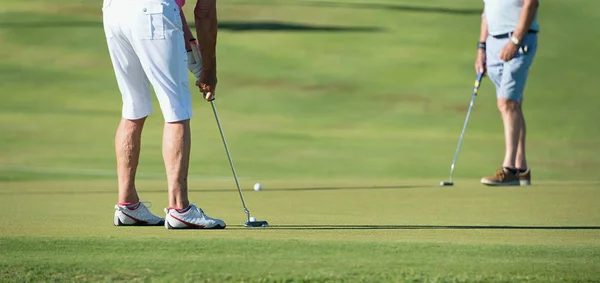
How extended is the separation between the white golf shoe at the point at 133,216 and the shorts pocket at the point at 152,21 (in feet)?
3.25

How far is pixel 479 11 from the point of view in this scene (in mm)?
37312

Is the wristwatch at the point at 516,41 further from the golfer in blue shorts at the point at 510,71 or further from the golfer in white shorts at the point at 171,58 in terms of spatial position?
the golfer in white shorts at the point at 171,58

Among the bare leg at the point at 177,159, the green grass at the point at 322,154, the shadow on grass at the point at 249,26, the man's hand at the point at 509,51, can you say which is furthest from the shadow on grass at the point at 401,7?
the bare leg at the point at 177,159

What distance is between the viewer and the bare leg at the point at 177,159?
6.81 m

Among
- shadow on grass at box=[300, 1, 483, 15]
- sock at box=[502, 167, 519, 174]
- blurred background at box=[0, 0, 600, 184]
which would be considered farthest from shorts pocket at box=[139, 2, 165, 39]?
shadow on grass at box=[300, 1, 483, 15]

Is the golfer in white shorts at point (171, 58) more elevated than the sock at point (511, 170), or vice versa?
the golfer in white shorts at point (171, 58)

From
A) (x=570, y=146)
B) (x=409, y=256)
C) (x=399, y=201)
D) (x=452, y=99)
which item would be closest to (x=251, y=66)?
(x=452, y=99)

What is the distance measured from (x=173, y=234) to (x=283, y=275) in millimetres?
1485

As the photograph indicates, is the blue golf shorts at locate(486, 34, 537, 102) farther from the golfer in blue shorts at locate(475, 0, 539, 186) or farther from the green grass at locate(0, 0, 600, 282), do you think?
the green grass at locate(0, 0, 600, 282)

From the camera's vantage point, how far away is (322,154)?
16.7 m

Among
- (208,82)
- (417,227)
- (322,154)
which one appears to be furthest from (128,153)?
(322,154)

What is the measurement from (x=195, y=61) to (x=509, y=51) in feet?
14.3

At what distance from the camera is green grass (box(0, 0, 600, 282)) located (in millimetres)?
5594

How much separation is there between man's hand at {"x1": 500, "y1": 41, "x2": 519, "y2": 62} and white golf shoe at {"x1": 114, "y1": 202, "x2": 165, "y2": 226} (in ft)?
14.7
